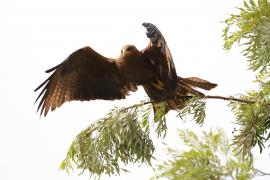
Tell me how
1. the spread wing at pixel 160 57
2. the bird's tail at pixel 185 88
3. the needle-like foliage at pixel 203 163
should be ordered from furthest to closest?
the bird's tail at pixel 185 88 < the spread wing at pixel 160 57 < the needle-like foliage at pixel 203 163

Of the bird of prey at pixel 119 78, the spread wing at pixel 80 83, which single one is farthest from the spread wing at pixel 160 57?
the spread wing at pixel 80 83

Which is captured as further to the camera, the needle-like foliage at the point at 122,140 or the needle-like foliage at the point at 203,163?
the needle-like foliage at the point at 122,140

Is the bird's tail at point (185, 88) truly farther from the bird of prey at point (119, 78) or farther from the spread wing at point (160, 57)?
the spread wing at point (160, 57)

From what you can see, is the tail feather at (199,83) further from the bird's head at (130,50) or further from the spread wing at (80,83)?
the spread wing at (80,83)

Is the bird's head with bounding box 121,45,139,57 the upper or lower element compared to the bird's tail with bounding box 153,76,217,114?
upper

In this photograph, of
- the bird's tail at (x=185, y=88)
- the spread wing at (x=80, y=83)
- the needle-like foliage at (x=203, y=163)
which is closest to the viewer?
the needle-like foliage at (x=203, y=163)

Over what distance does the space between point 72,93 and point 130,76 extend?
2.22ft

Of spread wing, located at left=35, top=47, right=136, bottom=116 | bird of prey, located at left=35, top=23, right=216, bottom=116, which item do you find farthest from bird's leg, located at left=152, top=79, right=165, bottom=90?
spread wing, located at left=35, top=47, right=136, bottom=116

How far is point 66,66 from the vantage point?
4.97 metres

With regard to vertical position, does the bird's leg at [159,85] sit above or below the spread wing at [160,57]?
below

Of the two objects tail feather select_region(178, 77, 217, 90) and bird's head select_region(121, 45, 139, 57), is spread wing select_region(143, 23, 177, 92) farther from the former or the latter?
tail feather select_region(178, 77, 217, 90)

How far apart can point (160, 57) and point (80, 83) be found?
962 millimetres

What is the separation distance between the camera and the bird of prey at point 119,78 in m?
4.31

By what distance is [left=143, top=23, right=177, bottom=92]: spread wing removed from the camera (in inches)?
162
